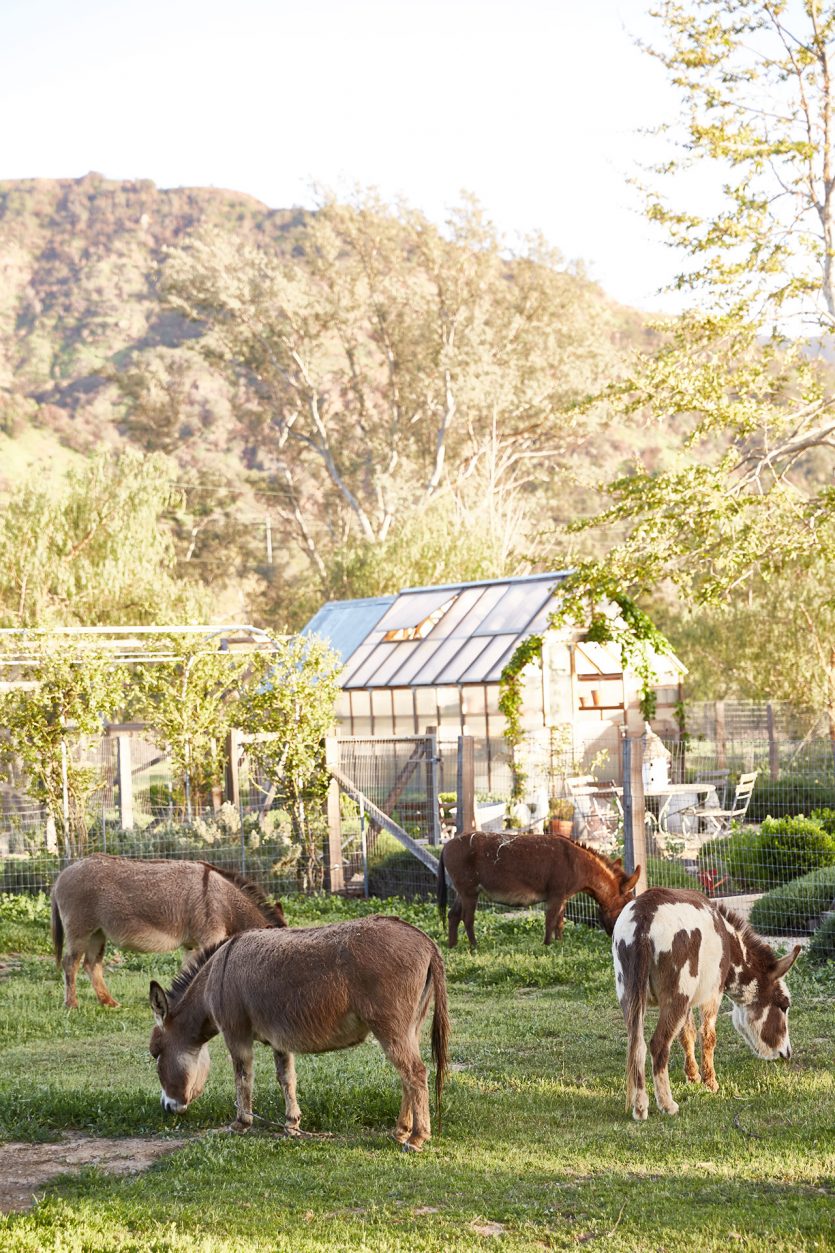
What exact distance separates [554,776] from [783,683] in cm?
1472

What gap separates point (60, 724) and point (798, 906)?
29.8 ft

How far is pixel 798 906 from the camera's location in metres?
12.5

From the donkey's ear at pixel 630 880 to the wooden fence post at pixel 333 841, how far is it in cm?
503

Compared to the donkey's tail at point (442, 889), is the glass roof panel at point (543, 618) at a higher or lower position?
higher

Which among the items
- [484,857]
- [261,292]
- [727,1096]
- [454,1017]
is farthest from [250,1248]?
[261,292]

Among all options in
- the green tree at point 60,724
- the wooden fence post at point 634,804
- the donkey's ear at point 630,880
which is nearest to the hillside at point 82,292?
the green tree at point 60,724

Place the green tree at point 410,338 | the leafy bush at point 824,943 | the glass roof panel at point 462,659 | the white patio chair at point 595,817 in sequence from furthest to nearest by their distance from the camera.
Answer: the green tree at point 410,338, the glass roof panel at point 462,659, the white patio chair at point 595,817, the leafy bush at point 824,943

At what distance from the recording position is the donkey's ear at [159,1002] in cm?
705

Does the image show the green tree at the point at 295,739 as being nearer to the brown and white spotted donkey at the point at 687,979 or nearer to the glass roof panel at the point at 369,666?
the glass roof panel at the point at 369,666

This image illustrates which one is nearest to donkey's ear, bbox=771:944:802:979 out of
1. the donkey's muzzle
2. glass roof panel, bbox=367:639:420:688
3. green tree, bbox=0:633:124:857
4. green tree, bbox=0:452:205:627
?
the donkey's muzzle

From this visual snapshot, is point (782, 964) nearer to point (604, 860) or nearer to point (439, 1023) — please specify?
point (439, 1023)

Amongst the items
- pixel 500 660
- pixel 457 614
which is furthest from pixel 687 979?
pixel 457 614

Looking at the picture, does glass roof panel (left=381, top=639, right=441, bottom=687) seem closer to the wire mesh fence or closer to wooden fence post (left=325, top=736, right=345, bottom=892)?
the wire mesh fence

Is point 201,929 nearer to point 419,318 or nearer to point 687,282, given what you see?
point 687,282
